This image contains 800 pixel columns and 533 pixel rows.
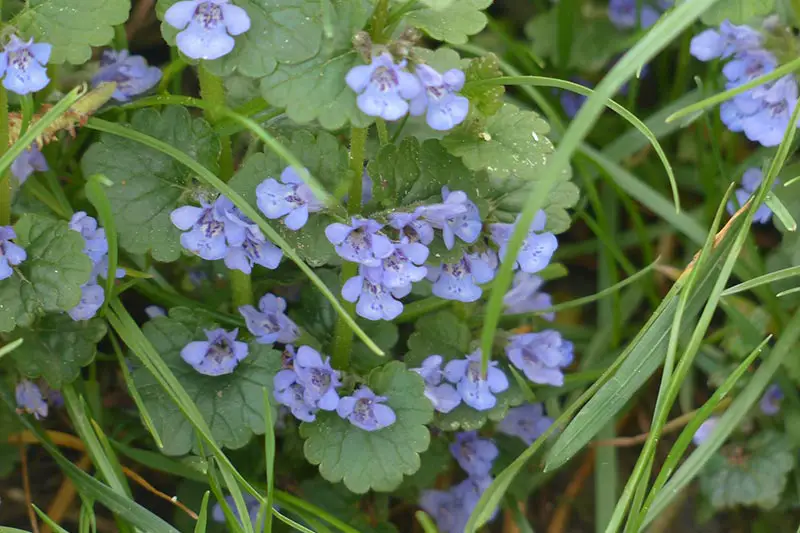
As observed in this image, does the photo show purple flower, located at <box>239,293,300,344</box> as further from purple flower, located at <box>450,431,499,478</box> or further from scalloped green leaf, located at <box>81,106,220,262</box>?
purple flower, located at <box>450,431,499,478</box>

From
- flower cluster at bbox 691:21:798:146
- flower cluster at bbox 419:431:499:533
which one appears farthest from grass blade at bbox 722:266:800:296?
flower cluster at bbox 419:431:499:533

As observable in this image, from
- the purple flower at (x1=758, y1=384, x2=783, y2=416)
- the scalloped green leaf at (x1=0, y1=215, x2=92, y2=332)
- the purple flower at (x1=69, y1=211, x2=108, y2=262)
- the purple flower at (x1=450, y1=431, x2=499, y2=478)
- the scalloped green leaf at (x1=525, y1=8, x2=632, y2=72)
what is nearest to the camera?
the scalloped green leaf at (x1=0, y1=215, x2=92, y2=332)

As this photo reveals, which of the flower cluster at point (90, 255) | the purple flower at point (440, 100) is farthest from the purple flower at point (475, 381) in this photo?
the flower cluster at point (90, 255)

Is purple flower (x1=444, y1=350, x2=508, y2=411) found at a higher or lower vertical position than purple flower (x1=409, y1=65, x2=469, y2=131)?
lower

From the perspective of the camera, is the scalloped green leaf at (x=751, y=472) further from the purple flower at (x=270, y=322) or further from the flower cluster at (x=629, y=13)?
the flower cluster at (x=629, y=13)

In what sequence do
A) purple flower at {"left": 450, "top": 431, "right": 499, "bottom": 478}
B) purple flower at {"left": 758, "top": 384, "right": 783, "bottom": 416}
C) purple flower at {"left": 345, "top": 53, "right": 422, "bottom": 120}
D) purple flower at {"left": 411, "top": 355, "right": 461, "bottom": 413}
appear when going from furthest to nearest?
purple flower at {"left": 758, "top": 384, "right": 783, "bottom": 416}, purple flower at {"left": 450, "top": 431, "right": 499, "bottom": 478}, purple flower at {"left": 411, "top": 355, "right": 461, "bottom": 413}, purple flower at {"left": 345, "top": 53, "right": 422, "bottom": 120}

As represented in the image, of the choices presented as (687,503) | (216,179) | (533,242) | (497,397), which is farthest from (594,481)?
(216,179)
